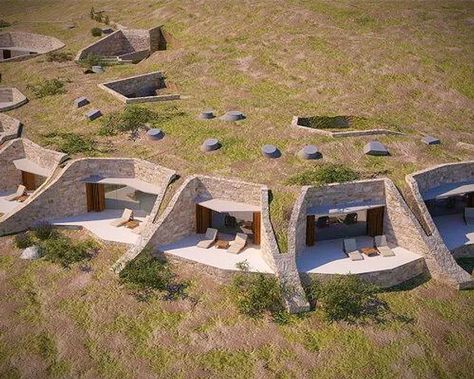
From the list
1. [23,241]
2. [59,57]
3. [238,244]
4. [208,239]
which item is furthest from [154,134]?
[59,57]

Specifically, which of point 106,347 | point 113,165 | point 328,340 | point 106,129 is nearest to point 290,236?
point 328,340

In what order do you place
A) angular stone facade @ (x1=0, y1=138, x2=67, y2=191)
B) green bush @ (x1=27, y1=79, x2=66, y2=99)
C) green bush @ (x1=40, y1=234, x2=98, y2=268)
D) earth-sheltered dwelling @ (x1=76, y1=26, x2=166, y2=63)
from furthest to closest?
1. earth-sheltered dwelling @ (x1=76, y1=26, x2=166, y2=63)
2. green bush @ (x1=27, y1=79, x2=66, y2=99)
3. angular stone facade @ (x1=0, y1=138, x2=67, y2=191)
4. green bush @ (x1=40, y1=234, x2=98, y2=268)

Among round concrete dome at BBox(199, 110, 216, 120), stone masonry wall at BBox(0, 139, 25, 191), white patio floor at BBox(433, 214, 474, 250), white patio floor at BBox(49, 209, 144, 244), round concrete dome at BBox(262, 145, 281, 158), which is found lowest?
white patio floor at BBox(433, 214, 474, 250)

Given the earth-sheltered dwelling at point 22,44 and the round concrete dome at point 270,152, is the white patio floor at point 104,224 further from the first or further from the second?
the earth-sheltered dwelling at point 22,44

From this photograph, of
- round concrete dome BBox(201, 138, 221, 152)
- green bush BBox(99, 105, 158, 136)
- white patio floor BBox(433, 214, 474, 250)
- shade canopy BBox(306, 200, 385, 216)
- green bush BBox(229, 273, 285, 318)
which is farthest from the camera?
green bush BBox(99, 105, 158, 136)

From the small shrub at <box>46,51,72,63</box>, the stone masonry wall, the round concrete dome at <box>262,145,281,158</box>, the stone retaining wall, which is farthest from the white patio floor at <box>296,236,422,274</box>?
the small shrub at <box>46,51,72,63</box>

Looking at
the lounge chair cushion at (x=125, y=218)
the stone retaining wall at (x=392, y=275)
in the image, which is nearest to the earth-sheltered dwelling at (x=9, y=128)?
the lounge chair cushion at (x=125, y=218)

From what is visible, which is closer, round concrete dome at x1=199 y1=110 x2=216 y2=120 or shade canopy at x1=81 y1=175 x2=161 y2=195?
shade canopy at x1=81 y1=175 x2=161 y2=195

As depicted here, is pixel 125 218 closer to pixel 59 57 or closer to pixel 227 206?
pixel 227 206

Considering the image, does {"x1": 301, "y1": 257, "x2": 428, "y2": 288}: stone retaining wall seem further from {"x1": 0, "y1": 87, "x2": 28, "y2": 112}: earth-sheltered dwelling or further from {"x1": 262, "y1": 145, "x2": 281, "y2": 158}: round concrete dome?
{"x1": 0, "y1": 87, "x2": 28, "y2": 112}: earth-sheltered dwelling
